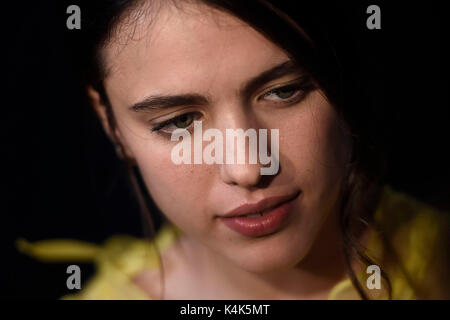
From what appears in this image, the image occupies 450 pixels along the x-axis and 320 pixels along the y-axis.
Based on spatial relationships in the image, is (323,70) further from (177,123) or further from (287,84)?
(177,123)

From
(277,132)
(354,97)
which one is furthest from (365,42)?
(277,132)

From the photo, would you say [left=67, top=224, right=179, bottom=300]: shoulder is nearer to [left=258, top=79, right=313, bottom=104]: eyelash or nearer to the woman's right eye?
the woman's right eye

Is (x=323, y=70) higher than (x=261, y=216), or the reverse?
(x=323, y=70)

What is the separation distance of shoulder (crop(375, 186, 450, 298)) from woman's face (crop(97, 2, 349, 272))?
179 millimetres

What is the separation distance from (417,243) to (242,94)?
1.51 feet

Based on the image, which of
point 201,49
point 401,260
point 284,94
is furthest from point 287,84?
point 401,260

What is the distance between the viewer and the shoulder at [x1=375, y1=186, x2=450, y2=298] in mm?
971

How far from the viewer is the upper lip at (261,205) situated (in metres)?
0.83

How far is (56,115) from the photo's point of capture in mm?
1285

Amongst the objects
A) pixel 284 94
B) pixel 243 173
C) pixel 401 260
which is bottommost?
pixel 401 260

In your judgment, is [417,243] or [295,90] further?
[417,243]

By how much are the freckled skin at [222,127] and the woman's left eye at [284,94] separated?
12 millimetres

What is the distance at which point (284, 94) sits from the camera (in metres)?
→ 0.79

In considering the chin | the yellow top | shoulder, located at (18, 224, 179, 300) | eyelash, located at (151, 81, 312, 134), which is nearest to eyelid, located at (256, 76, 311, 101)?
eyelash, located at (151, 81, 312, 134)
